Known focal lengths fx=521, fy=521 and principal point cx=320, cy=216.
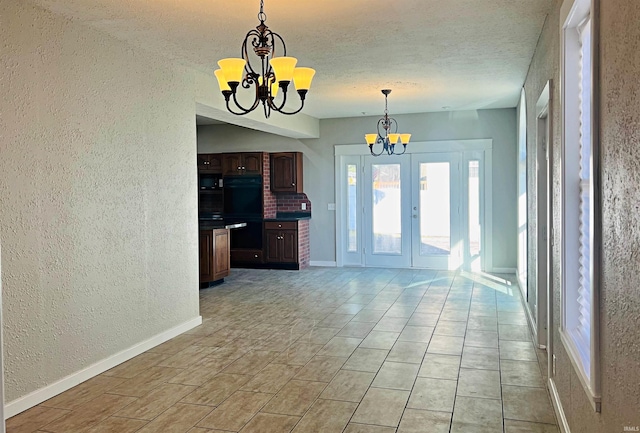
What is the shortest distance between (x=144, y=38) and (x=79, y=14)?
24.8 inches

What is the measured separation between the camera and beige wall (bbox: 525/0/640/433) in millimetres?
1403

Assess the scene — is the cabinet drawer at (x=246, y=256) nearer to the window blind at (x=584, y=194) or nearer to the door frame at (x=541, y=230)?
the door frame at (x=541, y=230)

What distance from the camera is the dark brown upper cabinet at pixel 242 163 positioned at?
9375mm

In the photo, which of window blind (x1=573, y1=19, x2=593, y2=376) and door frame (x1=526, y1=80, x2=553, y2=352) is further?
door frame (x1=526, y1=80, x2=553, y2=352)

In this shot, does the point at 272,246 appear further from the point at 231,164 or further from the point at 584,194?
the point at 584,194

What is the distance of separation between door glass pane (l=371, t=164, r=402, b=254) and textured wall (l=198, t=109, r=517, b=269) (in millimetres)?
687

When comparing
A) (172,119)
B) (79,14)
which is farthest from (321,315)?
(79,14)

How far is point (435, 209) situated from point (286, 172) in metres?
2.72

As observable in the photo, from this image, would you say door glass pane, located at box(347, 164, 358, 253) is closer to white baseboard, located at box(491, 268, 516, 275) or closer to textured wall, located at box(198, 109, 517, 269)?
textured wall, located at box(198, 109, 517, 269)

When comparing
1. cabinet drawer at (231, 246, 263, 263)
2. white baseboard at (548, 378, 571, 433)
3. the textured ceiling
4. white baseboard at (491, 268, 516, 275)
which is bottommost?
white baseboard at (548, 378, 571, 433)

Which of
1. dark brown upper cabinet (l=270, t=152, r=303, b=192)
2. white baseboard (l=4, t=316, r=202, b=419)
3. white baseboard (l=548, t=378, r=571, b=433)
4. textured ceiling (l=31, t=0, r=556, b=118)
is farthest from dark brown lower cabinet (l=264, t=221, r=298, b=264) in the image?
white baseboard (l=548, t=378, r=571, b=433)

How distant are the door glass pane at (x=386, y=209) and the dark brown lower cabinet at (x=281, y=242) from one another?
1.44 meters

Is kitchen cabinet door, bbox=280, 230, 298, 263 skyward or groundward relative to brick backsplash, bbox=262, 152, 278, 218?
groundward

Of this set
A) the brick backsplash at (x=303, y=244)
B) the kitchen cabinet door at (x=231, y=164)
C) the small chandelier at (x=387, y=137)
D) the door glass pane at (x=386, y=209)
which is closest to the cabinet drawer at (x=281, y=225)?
the brick backsplash at (x=303, y=244)
